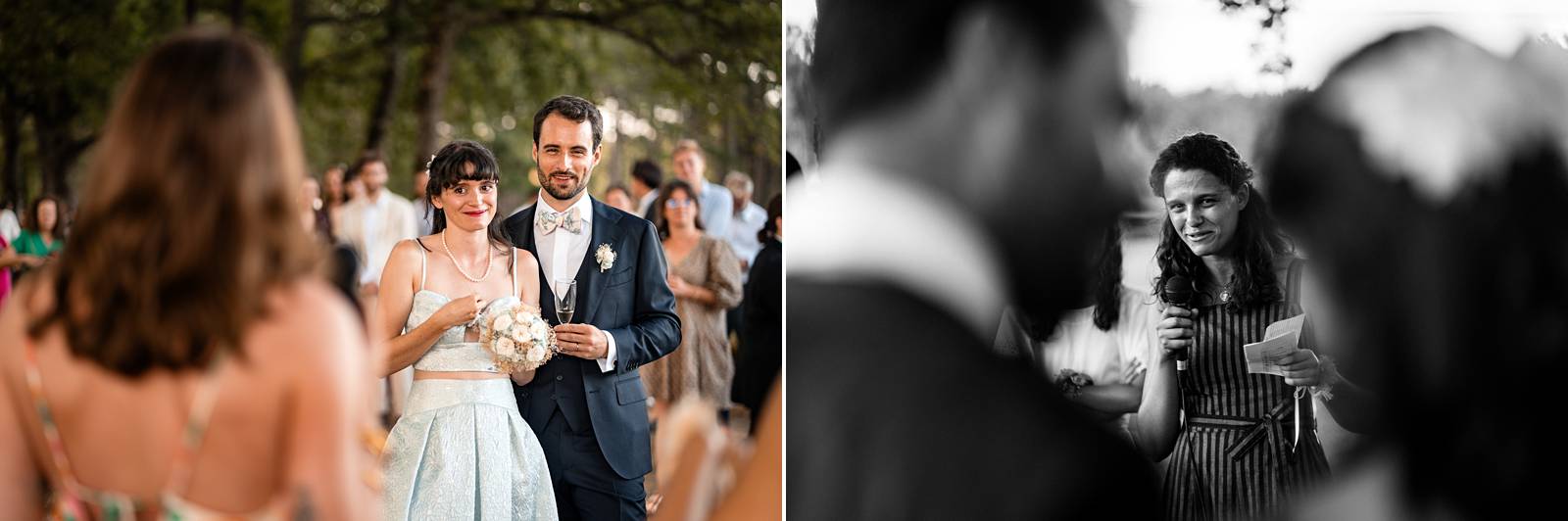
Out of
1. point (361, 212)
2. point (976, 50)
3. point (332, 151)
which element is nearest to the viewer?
point (976, 50)

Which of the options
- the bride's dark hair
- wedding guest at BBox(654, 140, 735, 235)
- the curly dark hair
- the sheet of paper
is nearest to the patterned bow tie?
the bride's dark hair

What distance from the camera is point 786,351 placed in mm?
4484

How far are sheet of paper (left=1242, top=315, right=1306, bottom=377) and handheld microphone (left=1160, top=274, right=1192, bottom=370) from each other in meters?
0.20

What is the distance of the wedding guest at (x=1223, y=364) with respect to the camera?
178 inches

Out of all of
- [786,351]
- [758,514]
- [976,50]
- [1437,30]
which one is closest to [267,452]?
[758,514]

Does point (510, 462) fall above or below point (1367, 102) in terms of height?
below

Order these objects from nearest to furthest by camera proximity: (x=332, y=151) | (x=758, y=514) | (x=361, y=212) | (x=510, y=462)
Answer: (x=758, y=514) → (x=510, y=462) → (x=361, y=212) → (x=332, y=151)

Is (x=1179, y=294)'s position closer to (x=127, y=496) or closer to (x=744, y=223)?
A: (x=127, y=496)

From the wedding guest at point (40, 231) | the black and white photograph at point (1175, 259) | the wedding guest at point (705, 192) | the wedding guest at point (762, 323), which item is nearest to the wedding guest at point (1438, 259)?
the black and white photograph at point (1175, 259)

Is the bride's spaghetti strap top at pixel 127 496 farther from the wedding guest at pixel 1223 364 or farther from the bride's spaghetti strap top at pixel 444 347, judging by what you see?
the wedding guest at pixel 1223 364

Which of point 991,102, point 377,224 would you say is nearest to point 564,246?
point 991,102

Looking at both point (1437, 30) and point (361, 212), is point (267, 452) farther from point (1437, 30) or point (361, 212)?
point (361, 212)

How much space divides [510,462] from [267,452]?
1947 mm

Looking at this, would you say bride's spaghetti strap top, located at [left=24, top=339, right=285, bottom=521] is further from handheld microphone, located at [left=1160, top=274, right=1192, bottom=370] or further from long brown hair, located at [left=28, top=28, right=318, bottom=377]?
handheld microphone, located at [left=1160, top=274, right=1192, bottom=370]
